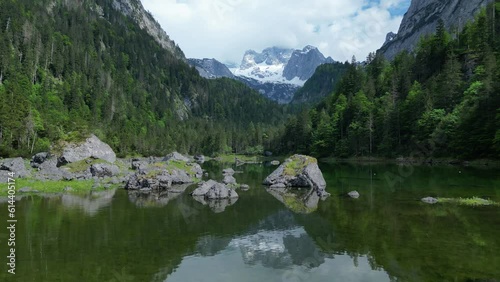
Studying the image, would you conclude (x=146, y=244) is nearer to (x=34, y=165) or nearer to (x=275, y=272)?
(x=275, y=272)

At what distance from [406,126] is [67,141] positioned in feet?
304

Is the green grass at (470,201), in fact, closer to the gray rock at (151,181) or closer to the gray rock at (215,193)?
the gray rock at (215,193)

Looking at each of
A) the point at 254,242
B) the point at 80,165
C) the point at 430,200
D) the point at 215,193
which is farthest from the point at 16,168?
the point at 430,200

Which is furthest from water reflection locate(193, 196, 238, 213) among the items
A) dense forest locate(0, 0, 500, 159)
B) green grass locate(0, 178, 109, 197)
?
dense forest locate(0, 0, 500, 159)

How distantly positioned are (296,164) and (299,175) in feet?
9.69

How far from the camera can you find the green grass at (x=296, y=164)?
2184 inches

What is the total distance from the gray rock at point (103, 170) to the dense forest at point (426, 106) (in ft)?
238

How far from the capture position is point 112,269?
18.2 m

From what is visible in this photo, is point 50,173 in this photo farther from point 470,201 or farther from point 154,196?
point 470,201

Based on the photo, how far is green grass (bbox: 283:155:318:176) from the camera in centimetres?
→ 5547

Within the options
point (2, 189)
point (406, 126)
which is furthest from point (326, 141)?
point (2, 189)

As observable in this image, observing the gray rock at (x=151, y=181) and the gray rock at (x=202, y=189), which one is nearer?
the gray rock at (x=202, y=189)

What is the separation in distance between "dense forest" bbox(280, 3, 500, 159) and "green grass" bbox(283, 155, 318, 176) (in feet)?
133

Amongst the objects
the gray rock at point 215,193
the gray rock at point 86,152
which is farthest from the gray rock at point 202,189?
the gray rock at point 86,152
